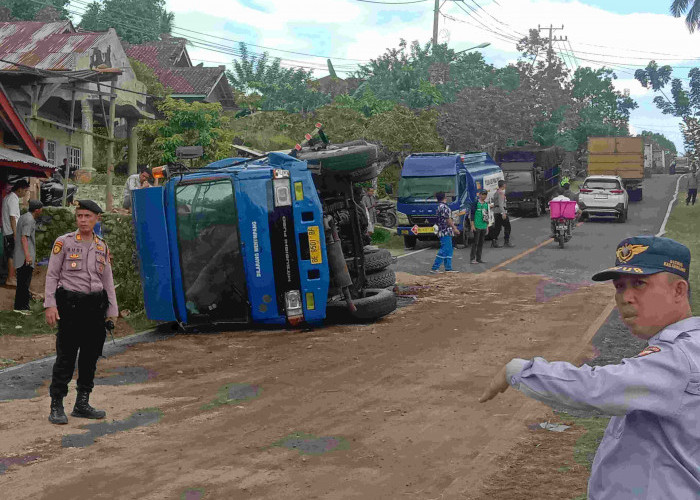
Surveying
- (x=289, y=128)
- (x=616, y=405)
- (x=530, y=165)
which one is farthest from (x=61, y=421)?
(x=289, y=128)

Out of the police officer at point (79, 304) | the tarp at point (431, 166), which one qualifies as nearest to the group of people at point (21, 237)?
the police officer at point (79, 304)

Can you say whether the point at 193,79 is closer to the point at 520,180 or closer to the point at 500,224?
the point at 520,180

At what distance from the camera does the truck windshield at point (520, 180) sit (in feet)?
136

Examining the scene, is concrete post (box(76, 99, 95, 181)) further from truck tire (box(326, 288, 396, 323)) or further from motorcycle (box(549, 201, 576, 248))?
truck tire (box(326, 288, 396, 323))

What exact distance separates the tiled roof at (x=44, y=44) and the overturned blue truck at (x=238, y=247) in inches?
800

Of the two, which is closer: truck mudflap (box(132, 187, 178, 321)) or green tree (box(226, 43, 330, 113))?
truck mudflap (box(132, 187, 178, 321))

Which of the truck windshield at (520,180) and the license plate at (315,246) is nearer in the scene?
the license plate at (315,246)

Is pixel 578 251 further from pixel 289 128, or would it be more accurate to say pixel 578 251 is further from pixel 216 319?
pixel 289 128

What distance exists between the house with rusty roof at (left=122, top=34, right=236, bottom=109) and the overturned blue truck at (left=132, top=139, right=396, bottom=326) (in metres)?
38.0

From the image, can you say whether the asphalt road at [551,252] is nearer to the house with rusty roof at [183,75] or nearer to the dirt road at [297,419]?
the dirt road at [297,419]

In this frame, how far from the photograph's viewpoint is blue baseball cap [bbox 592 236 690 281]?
120 inches

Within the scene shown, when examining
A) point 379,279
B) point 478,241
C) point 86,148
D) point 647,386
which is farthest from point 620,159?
point 647,386

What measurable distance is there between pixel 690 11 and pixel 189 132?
1345 inches

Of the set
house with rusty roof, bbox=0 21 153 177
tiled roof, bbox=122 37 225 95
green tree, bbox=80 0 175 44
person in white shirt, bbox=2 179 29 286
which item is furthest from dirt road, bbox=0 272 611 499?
green tree, bbox=80 0 175 44
